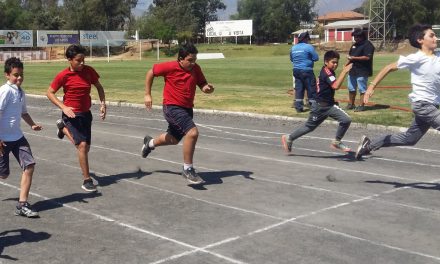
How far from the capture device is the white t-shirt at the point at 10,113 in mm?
6594

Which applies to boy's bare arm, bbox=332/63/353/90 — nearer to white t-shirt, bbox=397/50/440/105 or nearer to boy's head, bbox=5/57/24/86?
white t-shirt, bbox=397/50/440/105

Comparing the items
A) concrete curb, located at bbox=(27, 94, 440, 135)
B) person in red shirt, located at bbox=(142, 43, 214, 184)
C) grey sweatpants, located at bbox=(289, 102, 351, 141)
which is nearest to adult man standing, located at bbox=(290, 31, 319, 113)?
concrete curb, located at bbox=(27, 94, 440, 135)

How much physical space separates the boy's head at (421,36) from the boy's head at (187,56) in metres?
2.69

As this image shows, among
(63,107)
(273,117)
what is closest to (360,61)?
(273,117)

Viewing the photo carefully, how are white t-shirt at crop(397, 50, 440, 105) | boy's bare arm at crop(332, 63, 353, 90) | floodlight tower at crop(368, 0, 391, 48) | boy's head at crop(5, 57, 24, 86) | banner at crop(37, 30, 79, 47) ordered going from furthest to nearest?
floodlight tower at crop(368, 0, 391, 48)
banner at crop(37, 30, 79, 47)
boy's bare arm at crop(332, 63, 353, 90)
white t-shirt at crop(397, 50, 440, 105)
boy's head at crop(5, 57, 24, 86)

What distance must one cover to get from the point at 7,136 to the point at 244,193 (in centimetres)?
281

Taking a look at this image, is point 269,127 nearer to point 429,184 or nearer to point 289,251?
point 429,184

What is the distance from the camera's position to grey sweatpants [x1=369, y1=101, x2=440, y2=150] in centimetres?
749

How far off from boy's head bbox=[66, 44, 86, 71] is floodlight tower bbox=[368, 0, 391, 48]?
8411 cm

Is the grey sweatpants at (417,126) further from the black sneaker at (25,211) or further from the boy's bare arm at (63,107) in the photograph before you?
the black sneaker at (25,211)

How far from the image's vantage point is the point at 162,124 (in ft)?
48.4

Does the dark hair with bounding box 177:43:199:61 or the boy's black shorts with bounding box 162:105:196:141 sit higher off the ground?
the dark hair with bounding box 177:43:199:61

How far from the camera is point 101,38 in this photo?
262ft

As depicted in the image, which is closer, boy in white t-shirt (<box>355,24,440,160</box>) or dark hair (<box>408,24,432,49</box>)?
boy in white t-shirt (<box>355,24,440,160</box>)
